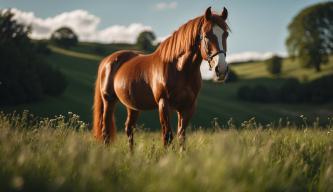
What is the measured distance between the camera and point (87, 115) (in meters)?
46.8

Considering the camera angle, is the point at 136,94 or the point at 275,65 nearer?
the point at 136,94

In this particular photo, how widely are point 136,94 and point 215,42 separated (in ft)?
7.70

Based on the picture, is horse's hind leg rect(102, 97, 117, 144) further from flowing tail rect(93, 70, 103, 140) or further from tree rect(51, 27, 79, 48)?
tree rect(51, 27, 79, 48)

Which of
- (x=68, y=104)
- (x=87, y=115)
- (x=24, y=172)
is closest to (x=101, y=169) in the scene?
(x=24, y=172)

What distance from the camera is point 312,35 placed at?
245 feet

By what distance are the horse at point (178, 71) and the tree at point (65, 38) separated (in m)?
99.7

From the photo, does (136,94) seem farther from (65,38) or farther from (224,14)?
(65,38)

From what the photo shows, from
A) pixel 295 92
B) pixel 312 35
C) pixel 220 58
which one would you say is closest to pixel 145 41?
pixel 312 35

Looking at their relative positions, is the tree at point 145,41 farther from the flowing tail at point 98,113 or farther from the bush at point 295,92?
the flowing tail at point 98,113

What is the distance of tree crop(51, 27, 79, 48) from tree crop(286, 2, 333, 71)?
5412 centimetres

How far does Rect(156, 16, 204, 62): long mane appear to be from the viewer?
7.30 metres

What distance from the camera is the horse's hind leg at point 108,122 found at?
32.0ft

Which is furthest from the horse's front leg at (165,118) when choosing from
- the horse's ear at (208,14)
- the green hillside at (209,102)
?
the green hillside at (209,102)

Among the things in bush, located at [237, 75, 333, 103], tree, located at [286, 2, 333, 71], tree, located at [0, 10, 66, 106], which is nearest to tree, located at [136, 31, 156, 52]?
tree, located at [286, 2, 333, 71]
